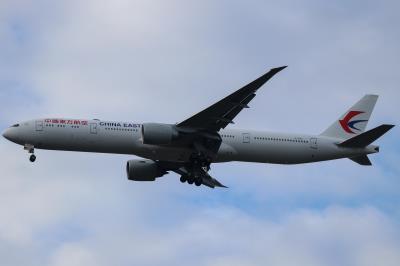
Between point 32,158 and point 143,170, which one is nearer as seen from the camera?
point 32,158

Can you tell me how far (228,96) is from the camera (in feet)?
151

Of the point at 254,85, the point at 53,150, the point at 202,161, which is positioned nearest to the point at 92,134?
the point at 53,150

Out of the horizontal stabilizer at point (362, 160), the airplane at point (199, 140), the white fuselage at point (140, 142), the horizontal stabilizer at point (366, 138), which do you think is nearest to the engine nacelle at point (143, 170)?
the airplane at point (199, 140)

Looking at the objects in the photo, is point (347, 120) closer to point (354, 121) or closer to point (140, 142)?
point (354, 121)

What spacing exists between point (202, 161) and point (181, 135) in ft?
8.33

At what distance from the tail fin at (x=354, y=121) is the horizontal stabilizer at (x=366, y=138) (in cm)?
221

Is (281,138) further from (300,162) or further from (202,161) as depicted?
(202,161)

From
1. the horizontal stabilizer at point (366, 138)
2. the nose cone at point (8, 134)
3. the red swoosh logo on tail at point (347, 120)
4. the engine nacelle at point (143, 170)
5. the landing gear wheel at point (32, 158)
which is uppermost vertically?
the red swoosh logo on tail at point (347, 120)

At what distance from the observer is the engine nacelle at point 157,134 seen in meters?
47.2

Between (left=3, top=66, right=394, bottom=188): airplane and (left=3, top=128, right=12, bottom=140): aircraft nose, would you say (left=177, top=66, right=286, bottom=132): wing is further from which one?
(left=3, top=128, right=12, bottom=140): aircraft nose

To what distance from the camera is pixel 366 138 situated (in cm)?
5081

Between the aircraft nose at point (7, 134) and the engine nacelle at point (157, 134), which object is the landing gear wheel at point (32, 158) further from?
the engine nacelle at point (157, 134)

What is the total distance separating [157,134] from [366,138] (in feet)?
44.5

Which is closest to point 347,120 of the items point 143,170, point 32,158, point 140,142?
point 143,170
